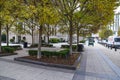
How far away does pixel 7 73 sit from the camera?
9375 mm

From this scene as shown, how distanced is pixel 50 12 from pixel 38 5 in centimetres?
123

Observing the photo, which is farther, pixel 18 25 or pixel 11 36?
pixel 11 36

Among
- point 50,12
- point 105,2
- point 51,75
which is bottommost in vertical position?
point 51,75

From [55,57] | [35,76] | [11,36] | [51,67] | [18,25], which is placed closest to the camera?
[35,76]

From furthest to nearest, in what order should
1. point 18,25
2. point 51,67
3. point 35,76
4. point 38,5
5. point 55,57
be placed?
point 18,25
point 55,57
point 38,5
point 51,67
point 35,76

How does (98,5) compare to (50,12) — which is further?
(98,5)

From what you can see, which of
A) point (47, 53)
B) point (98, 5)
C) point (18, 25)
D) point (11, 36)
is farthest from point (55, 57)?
point (11, 36)

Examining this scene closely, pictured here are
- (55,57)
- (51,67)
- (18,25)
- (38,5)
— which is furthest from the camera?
(18,25)

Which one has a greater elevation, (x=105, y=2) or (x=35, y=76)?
(x=105, y=2)

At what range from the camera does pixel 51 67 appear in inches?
444

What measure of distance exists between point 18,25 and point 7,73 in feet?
64.8

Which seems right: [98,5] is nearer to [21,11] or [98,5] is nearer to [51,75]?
[21,11]

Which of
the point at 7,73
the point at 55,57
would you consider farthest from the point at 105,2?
the point at 7,73

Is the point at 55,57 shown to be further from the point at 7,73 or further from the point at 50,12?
the point at 7,73
